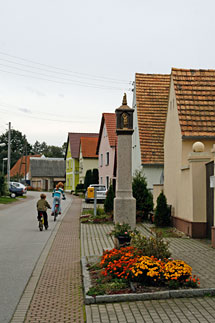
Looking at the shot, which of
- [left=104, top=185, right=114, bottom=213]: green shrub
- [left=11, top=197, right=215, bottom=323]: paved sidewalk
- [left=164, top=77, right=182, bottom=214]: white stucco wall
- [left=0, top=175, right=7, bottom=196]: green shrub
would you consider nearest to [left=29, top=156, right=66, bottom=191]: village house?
[left=0, top=175, right=7, bottom=196]: green shrub

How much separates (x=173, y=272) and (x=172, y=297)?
0.44 metres

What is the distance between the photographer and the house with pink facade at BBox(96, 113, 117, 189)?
43.8 m

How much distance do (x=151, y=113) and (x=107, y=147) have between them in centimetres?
2164

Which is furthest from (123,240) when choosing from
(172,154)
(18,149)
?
(18,149)

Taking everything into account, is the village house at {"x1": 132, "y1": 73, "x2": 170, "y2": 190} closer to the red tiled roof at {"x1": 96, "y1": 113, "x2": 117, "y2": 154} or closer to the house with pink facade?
the house with pink facade

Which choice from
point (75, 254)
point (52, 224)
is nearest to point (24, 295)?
point (75, 254)

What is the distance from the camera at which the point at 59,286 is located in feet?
23.9

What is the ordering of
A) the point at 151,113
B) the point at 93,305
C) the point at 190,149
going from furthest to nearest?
the point at 151,113
the point at 190,149
the point at 93,305

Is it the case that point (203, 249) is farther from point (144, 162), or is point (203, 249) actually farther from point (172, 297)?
point (144, 162)

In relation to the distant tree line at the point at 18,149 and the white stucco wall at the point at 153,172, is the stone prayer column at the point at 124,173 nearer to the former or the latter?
the white stucco wall at the point at 153,172

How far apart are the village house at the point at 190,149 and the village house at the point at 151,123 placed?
4.88 metres

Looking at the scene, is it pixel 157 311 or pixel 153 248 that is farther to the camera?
pixel 153 248

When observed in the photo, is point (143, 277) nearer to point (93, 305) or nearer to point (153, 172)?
point (93, 305)

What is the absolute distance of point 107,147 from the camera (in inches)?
1810
